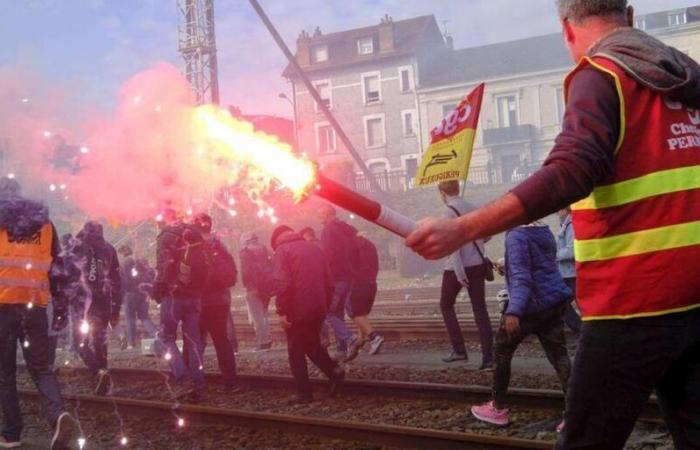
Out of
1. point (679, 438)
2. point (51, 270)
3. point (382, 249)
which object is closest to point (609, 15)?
point (679, 438)

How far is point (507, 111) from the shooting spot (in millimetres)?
45219

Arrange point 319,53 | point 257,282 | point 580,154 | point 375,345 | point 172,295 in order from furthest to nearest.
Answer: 1. point 319,53
2. point 257,282
3. point 375,345
4. point 172,295
5. point 580,154

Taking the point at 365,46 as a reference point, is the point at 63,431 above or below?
below

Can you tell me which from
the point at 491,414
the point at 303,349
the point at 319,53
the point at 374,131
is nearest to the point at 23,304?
Answer: the point at 303,349

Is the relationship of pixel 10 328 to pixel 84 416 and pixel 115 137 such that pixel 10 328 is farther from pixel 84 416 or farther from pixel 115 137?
pixel 115 137

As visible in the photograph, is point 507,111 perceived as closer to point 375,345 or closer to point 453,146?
point 375,345

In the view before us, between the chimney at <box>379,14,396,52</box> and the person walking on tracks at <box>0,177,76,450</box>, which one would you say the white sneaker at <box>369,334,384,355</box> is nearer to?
the person walking on tracks at <box>0,177,76,450</box>

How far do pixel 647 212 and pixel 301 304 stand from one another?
593 cm

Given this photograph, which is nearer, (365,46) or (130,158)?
(130,158)

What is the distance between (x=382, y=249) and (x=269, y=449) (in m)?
24.0

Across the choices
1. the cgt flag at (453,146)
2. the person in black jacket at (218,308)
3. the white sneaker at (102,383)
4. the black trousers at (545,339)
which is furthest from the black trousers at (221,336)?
the black trousers at (545,339)

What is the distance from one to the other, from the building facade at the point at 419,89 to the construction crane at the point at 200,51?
65.9ft

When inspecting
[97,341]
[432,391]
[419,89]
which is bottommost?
[432,391]

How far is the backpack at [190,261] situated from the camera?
9.02m
